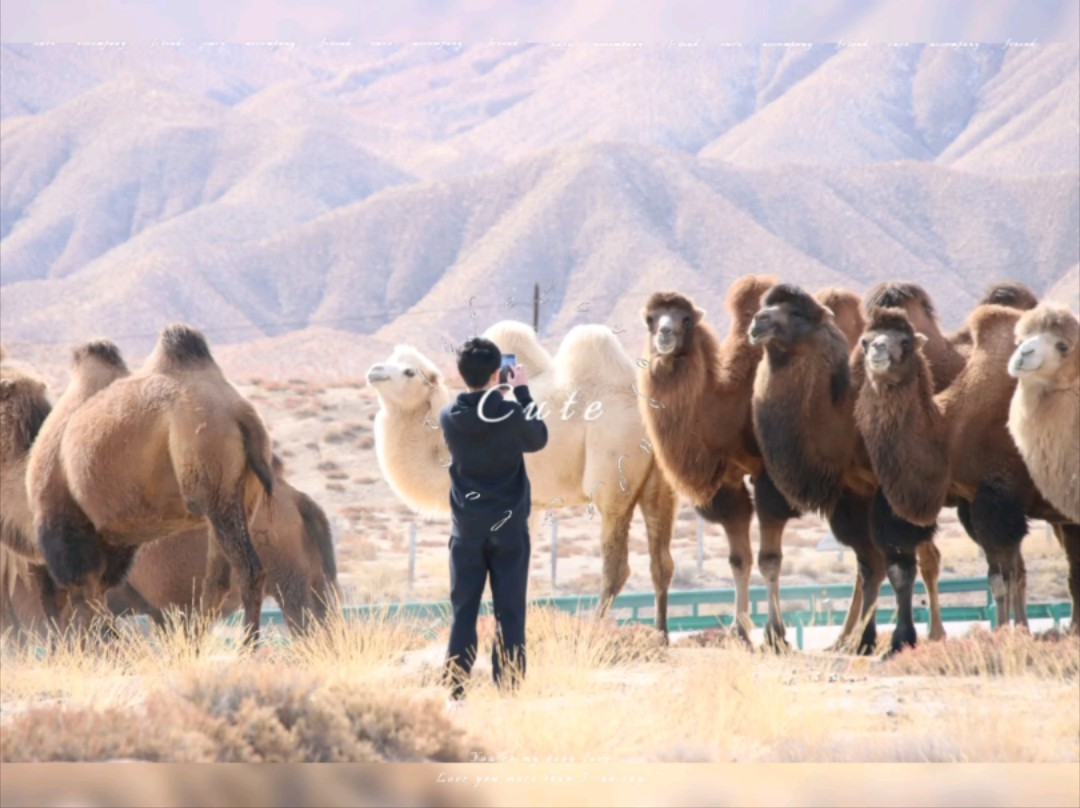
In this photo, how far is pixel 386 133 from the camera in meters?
9.09

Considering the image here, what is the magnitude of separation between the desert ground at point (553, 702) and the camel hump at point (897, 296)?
1974 mm

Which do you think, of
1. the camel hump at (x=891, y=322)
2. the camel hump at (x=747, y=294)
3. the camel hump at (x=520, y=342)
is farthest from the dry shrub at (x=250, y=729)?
the camel hump at (x=747, y=294)

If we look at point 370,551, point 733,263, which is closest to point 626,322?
point 733,263

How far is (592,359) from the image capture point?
8789 millimetres

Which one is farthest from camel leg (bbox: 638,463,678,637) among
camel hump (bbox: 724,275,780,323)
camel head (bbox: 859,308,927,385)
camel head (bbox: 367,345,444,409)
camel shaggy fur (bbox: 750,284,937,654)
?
camel head (bbox: 859,308,927,385)

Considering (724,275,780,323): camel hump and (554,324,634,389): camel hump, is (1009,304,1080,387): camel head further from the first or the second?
(554,324,634,389): camel hump

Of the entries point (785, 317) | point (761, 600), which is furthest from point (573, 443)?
point (761, 600)

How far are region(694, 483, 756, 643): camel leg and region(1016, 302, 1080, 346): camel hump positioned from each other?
205cm

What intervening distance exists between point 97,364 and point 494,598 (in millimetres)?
3103

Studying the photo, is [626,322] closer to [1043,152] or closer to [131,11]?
[1043,152]

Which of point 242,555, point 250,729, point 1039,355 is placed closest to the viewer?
point 250,729

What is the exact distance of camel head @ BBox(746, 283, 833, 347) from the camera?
26.3 feet

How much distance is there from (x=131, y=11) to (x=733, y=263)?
3.89 m

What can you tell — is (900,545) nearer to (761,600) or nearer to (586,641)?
(586,641)
